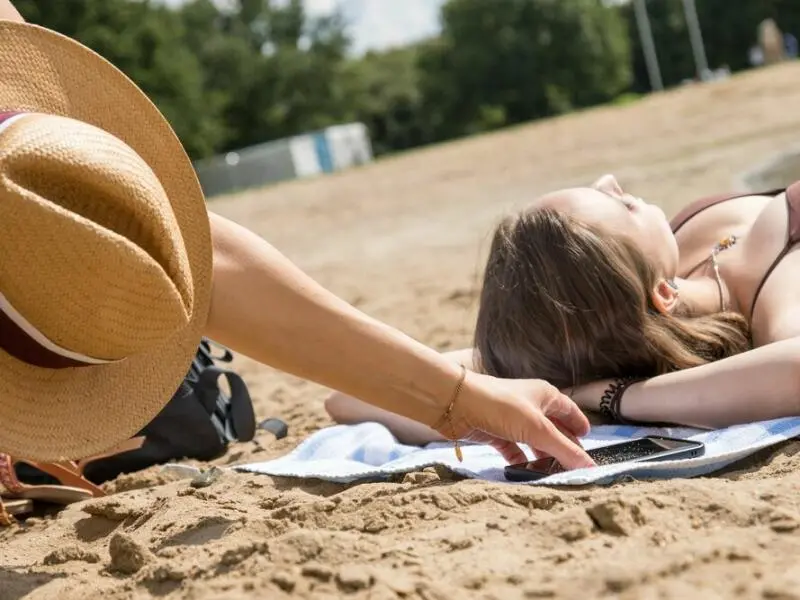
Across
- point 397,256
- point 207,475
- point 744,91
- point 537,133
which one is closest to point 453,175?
point 537,133

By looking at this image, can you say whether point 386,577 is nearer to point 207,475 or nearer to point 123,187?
point 123,187

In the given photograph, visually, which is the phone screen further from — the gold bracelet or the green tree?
the green tree

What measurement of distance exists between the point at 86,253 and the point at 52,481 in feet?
5.56

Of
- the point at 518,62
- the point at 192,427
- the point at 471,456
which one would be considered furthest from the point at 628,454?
the point at 518,62

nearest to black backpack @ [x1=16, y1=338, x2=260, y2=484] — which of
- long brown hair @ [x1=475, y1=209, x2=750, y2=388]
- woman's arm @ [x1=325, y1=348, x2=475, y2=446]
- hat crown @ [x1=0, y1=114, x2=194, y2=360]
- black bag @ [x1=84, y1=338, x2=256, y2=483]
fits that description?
black bag @ [x1=84, y1=338, x2=256, y2=483]

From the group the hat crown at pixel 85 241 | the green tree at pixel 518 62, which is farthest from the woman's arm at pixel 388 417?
the green tree at pixel 518 62

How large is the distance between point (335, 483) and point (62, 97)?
1.23m

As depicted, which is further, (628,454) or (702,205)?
(702,205)

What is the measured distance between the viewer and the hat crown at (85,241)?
6.09 ft

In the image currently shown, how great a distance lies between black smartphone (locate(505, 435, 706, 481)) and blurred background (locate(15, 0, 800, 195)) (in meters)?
36.6

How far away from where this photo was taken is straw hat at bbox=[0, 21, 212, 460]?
1875 mm

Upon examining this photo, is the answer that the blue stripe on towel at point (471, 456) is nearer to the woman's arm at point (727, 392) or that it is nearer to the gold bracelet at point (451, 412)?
the woman's arm at point (727, 392)

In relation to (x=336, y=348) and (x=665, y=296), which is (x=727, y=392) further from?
(x=336, y=348)

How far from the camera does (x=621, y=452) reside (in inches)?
104
